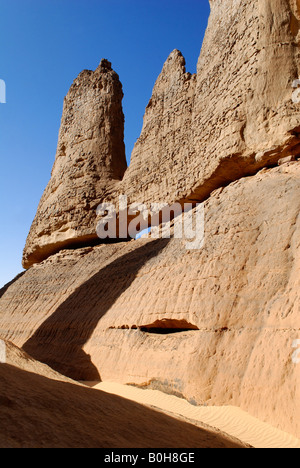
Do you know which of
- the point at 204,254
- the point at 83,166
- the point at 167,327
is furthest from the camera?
the point at 83,166

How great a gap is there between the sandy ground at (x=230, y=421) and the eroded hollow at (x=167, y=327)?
140 cm

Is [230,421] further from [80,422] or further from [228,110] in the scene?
[228,110]

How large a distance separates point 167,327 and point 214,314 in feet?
5.96

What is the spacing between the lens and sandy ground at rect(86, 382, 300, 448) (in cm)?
507

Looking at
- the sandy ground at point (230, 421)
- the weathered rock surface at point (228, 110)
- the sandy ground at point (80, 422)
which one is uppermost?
the weathered rock surface at point (228, 110)

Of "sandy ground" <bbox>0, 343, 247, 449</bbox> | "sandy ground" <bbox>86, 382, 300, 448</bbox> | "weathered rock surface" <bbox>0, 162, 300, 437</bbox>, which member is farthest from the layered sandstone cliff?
"sandy ground" <bbox>0, 343, 247, 449</bbox>

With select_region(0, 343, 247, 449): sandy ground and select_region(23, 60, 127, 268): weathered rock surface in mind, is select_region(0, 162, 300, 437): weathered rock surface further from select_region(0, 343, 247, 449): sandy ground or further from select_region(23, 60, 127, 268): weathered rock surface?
select_region(23, 60, 127, 268): weathered rock surface

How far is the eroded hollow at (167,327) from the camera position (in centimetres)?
796

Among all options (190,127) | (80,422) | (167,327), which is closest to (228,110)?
(190,127)

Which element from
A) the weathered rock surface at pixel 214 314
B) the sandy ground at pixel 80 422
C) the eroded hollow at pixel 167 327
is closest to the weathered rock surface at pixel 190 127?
the weathered rock surface at pixel 214 314

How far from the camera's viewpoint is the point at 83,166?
1728 centimetres

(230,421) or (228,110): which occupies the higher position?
(228,110)

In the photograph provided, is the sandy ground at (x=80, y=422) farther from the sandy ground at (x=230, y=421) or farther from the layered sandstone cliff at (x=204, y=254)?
the layered sandstone cliff at (x=204, y=254)
